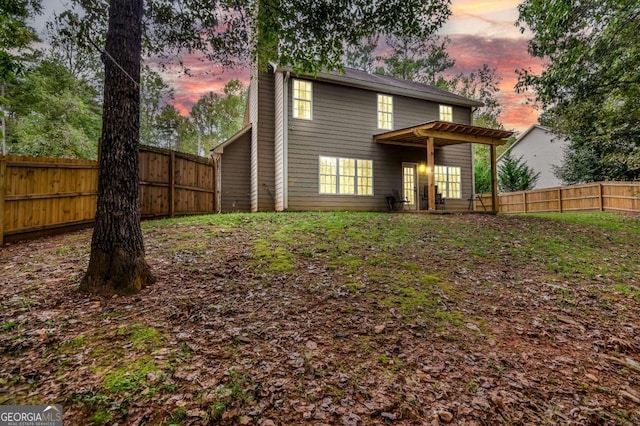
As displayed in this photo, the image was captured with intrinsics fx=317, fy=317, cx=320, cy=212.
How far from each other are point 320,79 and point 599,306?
420 inches

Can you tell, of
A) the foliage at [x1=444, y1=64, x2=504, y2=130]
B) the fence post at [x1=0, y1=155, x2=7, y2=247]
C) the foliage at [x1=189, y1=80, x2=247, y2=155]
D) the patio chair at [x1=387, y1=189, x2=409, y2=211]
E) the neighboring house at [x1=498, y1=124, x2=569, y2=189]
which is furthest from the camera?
the foliage at [x1=189, y1=80, x2=247, y2=155]

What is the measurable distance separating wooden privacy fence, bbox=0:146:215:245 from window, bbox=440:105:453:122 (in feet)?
35.6

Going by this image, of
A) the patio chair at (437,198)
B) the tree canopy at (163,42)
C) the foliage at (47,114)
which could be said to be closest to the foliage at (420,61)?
the patio chair at (437,198)

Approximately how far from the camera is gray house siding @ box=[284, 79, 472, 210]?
38.2 feet

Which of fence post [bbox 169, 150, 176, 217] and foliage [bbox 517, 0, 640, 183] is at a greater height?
foliage [bbox 517, 0, 640, 183]

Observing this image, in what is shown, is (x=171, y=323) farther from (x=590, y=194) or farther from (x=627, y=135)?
Result: (x=590, y=194)

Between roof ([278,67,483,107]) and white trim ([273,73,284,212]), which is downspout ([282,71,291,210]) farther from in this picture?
roof ([278,67,483,107])

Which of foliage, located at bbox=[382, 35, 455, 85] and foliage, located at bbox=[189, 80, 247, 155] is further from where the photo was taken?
foliage, located at bbox=[189, 80, 247, 155]

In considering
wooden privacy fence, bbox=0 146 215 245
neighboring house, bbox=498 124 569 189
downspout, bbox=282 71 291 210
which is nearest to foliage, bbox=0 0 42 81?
wooden privacy fence, bbox=0 146 215 245

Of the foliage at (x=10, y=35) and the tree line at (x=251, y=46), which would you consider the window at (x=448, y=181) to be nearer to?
the tree line at (x=251, y=46)

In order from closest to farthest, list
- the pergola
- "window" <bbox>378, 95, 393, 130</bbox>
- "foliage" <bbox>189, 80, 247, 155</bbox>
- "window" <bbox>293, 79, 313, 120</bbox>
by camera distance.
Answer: the pergola < "window" <bbox>293, 79, 313, 120</bbox> < "window" <bbox>378, 95, 393, 130</bbox> < "foliage" <bbox>189, 80, 247, 155</bbox>

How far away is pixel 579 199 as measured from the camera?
1568 cm

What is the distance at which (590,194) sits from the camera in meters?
15.2

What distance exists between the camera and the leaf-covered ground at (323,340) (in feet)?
7.21
